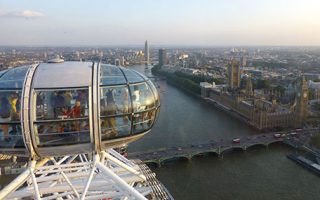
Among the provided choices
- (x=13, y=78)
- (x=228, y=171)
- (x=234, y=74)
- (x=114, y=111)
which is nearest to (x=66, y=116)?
(x=114, y=111)

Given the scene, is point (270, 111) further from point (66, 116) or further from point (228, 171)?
point (66, 116)

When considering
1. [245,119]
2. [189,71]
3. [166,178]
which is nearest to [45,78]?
[166,178]

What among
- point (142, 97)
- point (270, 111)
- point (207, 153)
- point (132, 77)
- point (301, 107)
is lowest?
point (207, 153)

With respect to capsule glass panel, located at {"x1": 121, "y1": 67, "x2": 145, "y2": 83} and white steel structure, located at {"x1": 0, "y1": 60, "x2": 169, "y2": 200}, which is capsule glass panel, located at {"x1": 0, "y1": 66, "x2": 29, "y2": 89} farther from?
capsule glass panel, located at {"x1": 121, "y1": 67, "x2": 145, "y2": 83}

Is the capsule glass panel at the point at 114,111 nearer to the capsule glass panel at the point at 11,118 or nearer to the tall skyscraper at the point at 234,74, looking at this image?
the capsule glass panel at the point at 11,118

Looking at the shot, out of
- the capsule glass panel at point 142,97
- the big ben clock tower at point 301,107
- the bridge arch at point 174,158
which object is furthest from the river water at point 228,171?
the capsule glass panel at point 142,97

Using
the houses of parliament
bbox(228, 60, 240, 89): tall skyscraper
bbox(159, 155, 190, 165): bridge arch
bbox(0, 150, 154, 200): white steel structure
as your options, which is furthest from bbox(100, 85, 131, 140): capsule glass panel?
bbox(228, 60, 240, 89): tall skyscraper
